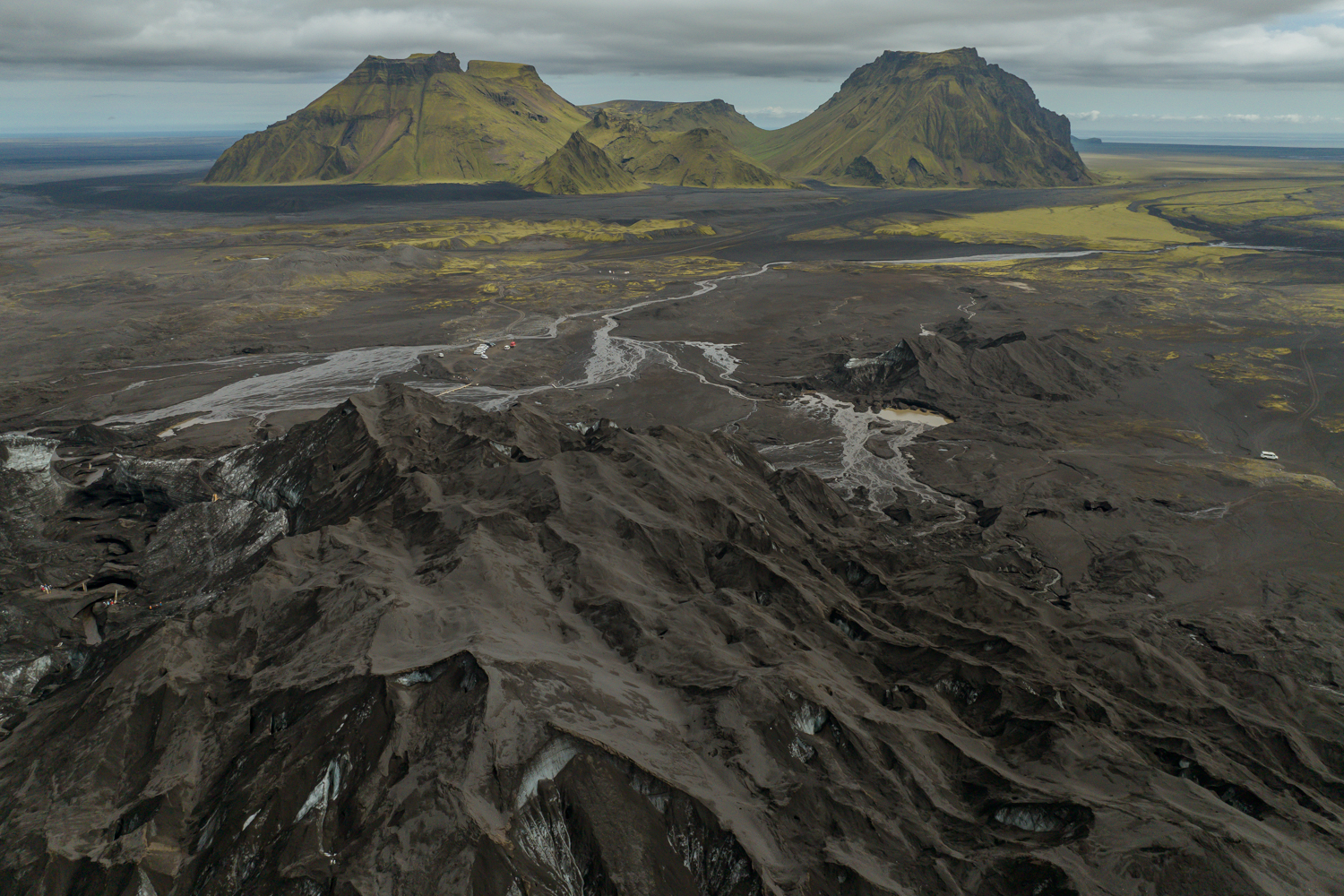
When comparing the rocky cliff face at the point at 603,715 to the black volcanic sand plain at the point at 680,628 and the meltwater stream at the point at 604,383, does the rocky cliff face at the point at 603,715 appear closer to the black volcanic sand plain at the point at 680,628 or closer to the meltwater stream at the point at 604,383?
the black volcanic sand plain at the point at 680,628

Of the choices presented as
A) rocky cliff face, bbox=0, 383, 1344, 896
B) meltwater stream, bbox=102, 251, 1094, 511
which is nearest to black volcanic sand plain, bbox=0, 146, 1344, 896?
rocky cliff face, bbox=0, 383, 1344, 896

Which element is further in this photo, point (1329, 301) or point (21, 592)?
point (1329, 301)

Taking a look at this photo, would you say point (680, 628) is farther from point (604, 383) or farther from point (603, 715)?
point (604, 383)

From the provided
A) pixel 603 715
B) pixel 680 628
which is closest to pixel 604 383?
pixel 680 628

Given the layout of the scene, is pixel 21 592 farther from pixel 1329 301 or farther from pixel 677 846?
pixel 1329 301

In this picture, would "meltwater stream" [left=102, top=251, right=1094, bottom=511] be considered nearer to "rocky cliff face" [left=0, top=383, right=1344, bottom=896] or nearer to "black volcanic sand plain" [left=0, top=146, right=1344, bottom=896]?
"black volcanic sand plain" [left=0, top=146, right=1344, bottom=896]

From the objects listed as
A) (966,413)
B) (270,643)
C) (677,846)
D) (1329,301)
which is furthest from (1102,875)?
(1329,301)
